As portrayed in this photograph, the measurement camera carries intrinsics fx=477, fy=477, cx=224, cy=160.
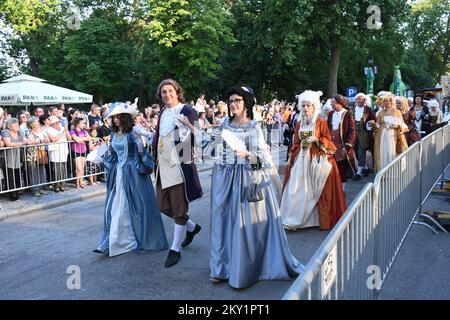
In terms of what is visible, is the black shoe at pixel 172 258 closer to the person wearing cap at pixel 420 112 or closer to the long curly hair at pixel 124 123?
the long curly hair at pixel 124 123

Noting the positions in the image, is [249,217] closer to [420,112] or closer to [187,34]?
[420,112]

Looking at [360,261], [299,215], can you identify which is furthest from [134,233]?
[360,261]

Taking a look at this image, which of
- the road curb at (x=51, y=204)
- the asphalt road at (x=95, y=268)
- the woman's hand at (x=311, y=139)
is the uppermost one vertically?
the woman's hand at (x=311, y=139)

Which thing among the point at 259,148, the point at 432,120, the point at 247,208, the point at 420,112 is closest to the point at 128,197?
the point at 247,208

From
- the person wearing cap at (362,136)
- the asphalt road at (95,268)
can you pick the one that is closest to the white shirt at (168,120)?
the asphalt road at (95,268)

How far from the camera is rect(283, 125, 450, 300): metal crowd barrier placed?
82.2 inches

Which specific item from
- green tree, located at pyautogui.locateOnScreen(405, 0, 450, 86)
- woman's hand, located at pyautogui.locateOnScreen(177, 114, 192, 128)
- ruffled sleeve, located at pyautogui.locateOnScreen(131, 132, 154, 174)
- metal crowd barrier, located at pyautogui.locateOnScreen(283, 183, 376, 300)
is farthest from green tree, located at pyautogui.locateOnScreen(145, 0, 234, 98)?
green tree, located at pyautogui.locateOnScreen(405, 0, 450, 86)

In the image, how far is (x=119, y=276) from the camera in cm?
475

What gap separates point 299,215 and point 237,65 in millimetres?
29050

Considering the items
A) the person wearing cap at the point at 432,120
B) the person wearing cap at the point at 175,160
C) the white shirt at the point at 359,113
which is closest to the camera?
the person wearing cap at the point at 175,160

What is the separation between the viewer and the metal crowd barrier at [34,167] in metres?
8.81

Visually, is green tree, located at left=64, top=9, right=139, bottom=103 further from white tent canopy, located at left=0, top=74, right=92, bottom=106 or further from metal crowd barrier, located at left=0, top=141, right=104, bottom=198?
metal crowd barrier, located at left=0, top=141, right=104, bottom=198
